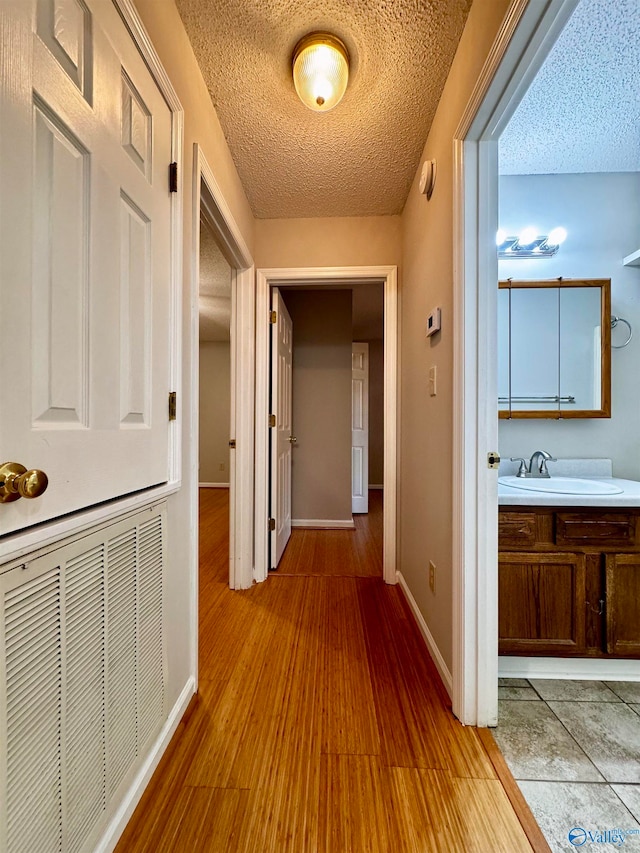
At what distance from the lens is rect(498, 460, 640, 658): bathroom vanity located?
4.60ft

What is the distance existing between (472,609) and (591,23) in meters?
2.00

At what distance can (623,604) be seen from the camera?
4.61 ft

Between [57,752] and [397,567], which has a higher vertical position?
[57,752]

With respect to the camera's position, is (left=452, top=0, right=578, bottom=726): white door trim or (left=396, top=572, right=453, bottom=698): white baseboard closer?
(left=452, top=0, right=578, bottom=726): white door trim

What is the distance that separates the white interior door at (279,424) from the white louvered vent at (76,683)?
137 centimetres

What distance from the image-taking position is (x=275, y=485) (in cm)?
239

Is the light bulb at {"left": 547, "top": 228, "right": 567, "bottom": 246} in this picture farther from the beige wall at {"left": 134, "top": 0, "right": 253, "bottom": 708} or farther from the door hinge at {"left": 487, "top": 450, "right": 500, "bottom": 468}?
the beige wall at {"left": 134, "top": 0, "right": 253, "bottom": 708}

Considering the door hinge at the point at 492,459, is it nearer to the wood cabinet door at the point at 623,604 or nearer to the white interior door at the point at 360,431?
the wood cabinet door at the point at 623,604

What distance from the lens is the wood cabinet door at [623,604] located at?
1.40 m

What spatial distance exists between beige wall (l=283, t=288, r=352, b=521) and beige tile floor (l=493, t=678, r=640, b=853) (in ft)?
7.09

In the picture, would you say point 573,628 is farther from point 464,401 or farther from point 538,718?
point 464,401

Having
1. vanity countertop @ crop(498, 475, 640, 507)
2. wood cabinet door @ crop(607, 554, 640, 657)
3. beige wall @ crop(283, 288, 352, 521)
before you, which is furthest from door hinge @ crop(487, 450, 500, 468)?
beige wall @ crop(283, 288, 352, 521)

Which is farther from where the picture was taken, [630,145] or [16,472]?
[630,145]

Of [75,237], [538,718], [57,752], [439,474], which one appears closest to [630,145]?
[439,474]
